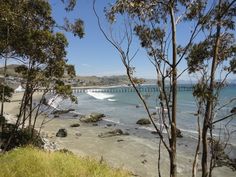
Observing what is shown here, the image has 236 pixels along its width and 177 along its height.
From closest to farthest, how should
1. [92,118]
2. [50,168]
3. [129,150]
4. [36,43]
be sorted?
[50,168], [36,43], [129,150], [92,118]

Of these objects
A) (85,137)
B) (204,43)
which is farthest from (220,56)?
(85,137)

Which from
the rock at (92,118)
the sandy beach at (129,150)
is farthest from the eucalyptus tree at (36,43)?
the rock at (92,118)

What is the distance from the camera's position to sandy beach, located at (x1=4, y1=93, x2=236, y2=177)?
21.8 metres

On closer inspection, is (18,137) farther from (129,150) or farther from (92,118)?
(92,118)

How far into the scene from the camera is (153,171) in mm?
21328

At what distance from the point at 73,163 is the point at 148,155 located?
16118mm

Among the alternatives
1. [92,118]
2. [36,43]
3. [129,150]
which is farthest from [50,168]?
[92,118]

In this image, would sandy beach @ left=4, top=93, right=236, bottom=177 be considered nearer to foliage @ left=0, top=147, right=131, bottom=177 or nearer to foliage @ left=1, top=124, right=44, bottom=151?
foliage @ left=1, top=124, right=44, bottom=151

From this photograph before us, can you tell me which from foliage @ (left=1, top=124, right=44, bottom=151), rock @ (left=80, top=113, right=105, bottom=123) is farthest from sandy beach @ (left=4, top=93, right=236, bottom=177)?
rock @ (left=80, top=113, right=105, bottom=123)

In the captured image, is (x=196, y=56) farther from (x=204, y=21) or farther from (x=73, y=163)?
(x=73, y=163)

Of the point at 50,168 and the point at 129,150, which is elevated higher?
the point at 50,168

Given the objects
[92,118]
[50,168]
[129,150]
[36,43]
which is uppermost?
[36,43]

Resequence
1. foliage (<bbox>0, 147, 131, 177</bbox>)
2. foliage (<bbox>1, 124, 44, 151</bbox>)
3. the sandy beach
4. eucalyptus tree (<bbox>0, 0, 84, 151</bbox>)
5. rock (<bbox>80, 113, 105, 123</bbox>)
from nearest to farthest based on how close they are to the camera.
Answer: foliage (<bbox>0, 147, 131, 177</bbox>) < eucalyptus tree (<bbox>0, 0, 84, 151</bbox>) < foliage (<bbox>1, 124, 44, 151</bbox>) < the sandy beach < rock (<bbox>80, 113, 105, 123</bbox>)

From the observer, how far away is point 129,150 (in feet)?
89.5
